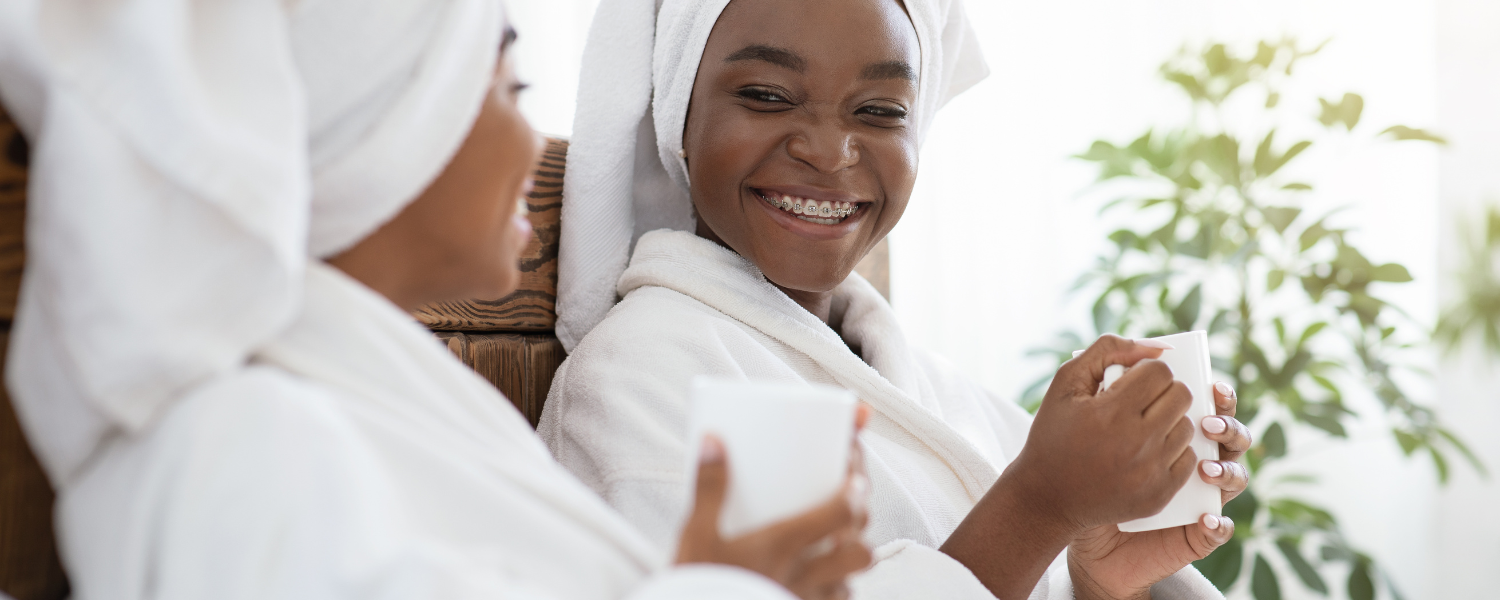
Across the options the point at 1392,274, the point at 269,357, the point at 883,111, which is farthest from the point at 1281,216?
the point at 269,357

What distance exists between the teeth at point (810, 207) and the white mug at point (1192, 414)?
1.06ft

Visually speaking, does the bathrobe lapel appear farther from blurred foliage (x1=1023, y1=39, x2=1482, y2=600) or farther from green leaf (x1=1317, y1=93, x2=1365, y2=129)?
green leaf (x1=1317, y1=93, x2=1365, y2=129)

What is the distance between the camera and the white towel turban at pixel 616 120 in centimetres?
109

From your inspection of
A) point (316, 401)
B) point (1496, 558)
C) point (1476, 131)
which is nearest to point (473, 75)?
point (316, 401)

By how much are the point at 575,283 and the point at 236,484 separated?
0.63 metres

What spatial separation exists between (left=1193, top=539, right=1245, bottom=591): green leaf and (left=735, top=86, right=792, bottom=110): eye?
1.22 metres

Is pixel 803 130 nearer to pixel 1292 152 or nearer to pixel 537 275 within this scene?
pixel 537 275

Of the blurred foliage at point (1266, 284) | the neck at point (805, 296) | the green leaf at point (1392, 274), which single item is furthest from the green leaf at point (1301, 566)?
the neck at point (805, 296)

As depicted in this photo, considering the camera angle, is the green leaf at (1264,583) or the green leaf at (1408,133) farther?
the green leaf at (1408,133)

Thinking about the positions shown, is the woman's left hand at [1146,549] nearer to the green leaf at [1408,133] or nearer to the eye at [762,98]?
the eye at [762,98]

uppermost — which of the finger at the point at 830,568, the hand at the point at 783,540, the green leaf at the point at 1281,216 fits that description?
the hand at the point at 783,540

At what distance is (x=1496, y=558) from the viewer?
2309 millimetres

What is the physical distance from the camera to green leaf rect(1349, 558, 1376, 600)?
1.84m

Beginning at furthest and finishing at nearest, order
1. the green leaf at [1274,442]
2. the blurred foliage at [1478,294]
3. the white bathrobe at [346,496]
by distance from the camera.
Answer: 1. the blurred foliage at [1478,294]
2. the green leaf at [1274,442]
3. the white bathrobe at [346,496]
